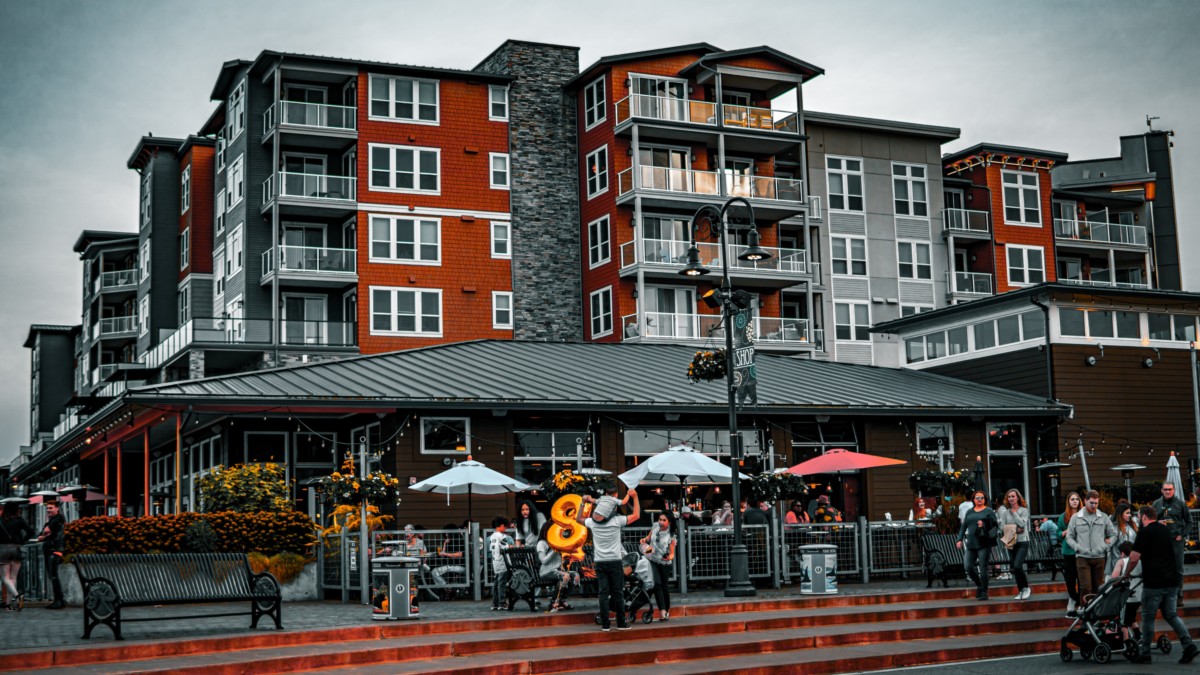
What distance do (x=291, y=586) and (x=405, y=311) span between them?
2661 centimetres

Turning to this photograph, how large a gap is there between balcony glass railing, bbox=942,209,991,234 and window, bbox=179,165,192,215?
109 feet

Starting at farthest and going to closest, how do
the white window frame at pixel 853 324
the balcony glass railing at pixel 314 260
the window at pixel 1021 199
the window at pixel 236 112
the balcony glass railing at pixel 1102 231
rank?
the balcony glass railing at pixel 1102 231
the window at pixel 1021 199
the white window frame at pixel 853 324
the window at pixel 236 112
the balcony glass railing at pixel 314 260

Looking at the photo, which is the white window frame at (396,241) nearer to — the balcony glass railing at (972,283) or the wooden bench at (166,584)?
the balcony glass railing at (972,283)

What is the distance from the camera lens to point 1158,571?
13617mm


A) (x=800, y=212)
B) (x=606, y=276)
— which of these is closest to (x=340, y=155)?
(x=606, y=276)

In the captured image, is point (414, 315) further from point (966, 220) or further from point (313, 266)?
point (966, 220)

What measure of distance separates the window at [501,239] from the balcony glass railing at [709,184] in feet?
15.7

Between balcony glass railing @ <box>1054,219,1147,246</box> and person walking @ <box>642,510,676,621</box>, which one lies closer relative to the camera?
person walking @ <box>642,510,676,621</box>

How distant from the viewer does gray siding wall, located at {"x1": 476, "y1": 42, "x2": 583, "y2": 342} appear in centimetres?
5019

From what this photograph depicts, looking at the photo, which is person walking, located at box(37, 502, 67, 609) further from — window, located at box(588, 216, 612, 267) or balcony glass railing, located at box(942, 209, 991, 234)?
balcony glass railing, located at box(942, 209, 991, 234)

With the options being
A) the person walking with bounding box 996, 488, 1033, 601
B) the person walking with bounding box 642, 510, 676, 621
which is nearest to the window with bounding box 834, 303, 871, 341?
the person walking with bounding box 996, 488, 1033, 601

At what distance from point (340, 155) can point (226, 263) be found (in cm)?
662

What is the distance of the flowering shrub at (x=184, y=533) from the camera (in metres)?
20.3

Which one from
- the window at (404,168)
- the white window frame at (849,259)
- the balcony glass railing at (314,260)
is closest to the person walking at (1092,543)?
the balcony glass railing at (314,260)
